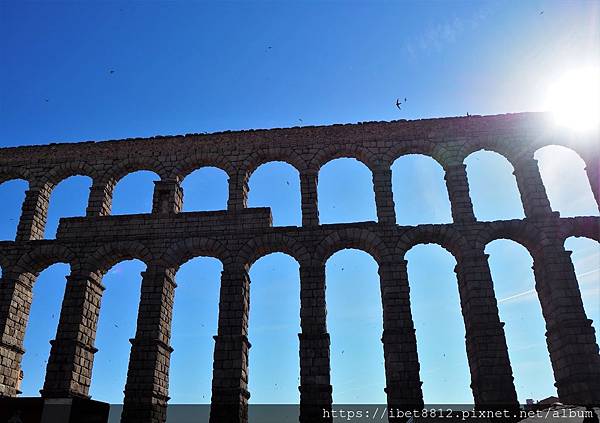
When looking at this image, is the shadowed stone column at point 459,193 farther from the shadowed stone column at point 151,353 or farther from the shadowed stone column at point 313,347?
the shadowed stone column at point 151,353

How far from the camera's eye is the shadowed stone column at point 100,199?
65.5ft

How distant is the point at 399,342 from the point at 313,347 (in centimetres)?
270

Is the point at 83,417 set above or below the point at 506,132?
below

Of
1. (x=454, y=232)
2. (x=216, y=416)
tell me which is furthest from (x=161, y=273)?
(x=454, y=232)

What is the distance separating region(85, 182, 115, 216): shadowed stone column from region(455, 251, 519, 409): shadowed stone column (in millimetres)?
13329

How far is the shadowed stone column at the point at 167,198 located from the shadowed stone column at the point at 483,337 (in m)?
10.6

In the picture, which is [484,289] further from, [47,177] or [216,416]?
[47,177]

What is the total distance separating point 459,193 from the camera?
19000 millimetres

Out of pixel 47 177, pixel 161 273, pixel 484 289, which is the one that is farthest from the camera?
pixel 47 177

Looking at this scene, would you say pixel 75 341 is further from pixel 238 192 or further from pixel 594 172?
pixel 594 172

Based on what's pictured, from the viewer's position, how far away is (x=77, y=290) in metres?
18.2

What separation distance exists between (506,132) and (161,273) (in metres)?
13.8

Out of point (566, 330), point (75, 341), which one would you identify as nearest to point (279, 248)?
point (75, 341)

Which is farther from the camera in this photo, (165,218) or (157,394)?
(165,218)
